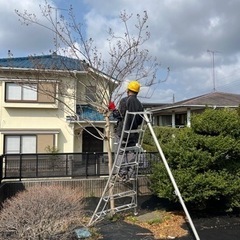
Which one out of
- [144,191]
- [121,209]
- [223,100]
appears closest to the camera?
[121,209]

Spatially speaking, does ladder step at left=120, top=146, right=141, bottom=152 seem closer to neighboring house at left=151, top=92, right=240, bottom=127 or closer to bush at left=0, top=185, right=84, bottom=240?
bush at left=0, top=185, right=84, bottom=240

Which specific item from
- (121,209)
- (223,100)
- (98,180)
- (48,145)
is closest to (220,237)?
(121,209)

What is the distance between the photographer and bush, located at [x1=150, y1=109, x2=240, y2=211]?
6371 millimetres

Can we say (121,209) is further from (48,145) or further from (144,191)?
(48,145)

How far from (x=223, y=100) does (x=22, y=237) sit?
2315 centimetres

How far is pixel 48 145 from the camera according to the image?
16.1 metres

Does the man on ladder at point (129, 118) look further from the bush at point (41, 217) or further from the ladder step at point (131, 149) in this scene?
the bush at point (41, 217)

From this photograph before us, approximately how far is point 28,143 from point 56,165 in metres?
7.37

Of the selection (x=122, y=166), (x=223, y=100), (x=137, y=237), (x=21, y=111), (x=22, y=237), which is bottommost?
(x=137, y=237)

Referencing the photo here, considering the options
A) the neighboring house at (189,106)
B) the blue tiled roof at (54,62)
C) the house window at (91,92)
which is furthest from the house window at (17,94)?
the house window at (91,92)

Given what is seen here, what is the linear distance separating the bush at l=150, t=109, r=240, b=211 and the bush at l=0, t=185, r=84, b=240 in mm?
2448

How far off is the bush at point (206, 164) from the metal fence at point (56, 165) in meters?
1.87

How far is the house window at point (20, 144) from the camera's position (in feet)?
52.2

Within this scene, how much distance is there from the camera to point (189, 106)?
23.6m
